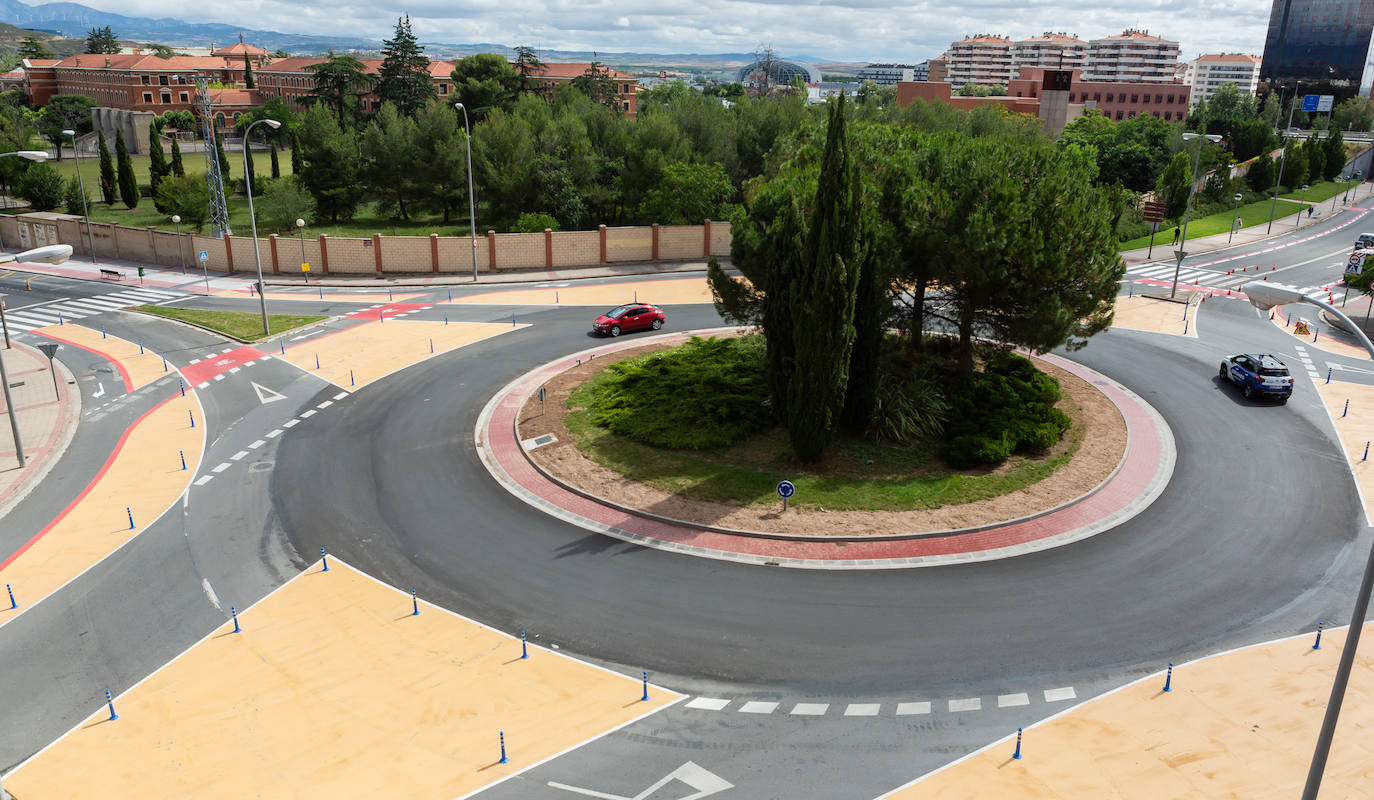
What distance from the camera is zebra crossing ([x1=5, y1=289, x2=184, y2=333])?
44094mm

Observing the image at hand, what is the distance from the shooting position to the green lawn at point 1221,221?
6850 cm

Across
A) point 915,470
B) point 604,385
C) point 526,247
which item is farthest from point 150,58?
point 915,470

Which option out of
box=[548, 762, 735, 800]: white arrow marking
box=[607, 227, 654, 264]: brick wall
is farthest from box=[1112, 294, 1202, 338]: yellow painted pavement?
box=[548, 762, 735, 800]: white arrow marking

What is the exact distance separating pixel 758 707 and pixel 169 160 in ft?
338

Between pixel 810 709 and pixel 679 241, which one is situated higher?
pixel 679 241

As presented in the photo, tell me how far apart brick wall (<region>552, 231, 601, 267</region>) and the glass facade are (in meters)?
186

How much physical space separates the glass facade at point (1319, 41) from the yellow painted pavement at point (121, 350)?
213 metres

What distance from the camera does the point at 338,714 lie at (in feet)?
52.3

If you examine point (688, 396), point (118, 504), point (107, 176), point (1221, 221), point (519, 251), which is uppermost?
point (107, 176)

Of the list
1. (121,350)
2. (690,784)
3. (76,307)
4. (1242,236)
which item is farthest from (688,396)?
(1242,236)

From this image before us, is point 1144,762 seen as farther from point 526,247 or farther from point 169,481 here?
point 526,247

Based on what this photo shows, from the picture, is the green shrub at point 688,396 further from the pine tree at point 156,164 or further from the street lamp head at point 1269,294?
the pine tree at point 156,164

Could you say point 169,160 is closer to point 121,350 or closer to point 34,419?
point 121,350

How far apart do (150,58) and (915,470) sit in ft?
512
